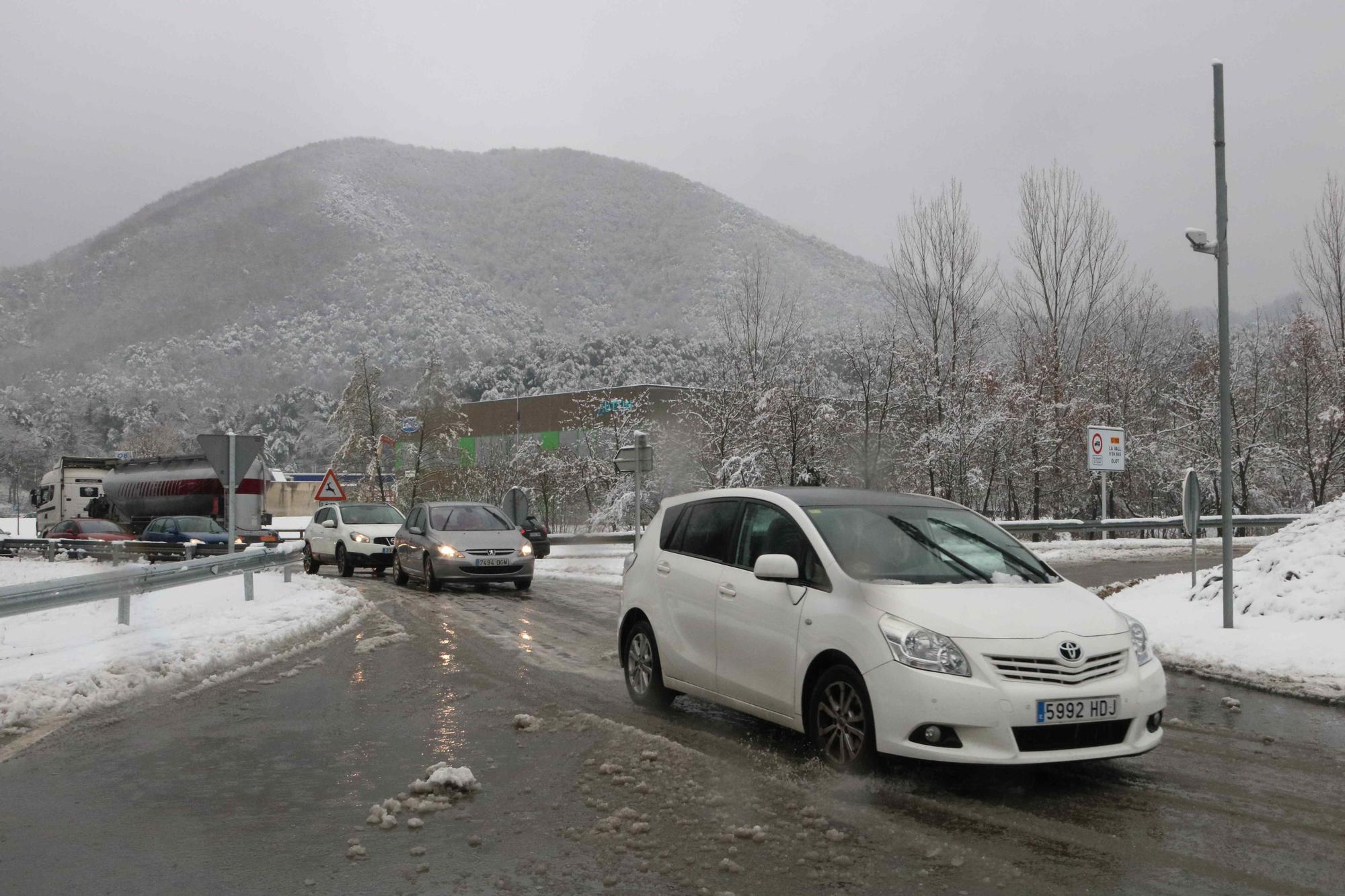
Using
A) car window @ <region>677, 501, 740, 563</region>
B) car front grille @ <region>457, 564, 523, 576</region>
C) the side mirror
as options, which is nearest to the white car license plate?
the side mirror

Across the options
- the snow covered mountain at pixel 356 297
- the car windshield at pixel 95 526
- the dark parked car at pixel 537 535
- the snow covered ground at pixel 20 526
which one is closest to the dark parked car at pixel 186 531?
the car windshield at pixel 95 526

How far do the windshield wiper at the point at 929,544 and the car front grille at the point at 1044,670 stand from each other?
836 millimetres

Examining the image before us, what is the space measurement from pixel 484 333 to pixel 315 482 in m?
61.0

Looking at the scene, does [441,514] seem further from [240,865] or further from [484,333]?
[484,333]

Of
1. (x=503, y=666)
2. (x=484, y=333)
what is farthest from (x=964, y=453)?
(x=484, y=333)

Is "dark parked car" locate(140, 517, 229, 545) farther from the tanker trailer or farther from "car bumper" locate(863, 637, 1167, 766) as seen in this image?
"car bumper" locate(863, 637, 1167, 766)

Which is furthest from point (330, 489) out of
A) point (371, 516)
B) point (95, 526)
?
point (95, 526)

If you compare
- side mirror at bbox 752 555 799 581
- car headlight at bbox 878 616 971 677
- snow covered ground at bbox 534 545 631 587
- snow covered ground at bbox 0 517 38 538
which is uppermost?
side mirror at bbox 752 555 799 581

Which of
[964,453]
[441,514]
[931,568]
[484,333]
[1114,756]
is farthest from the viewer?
[484,333]

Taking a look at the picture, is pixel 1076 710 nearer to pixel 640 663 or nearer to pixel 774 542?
pixel 774 542

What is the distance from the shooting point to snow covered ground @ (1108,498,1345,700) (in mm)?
9984

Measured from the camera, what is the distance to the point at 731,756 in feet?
21.9

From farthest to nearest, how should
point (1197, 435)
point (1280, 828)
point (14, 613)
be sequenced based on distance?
point (1197, 435) < point (14, 613) < point (1280, 828)

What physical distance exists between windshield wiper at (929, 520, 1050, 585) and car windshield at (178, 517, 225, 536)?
32.8 metres
